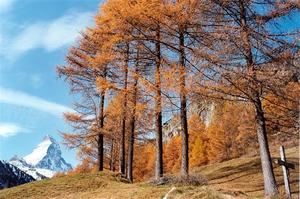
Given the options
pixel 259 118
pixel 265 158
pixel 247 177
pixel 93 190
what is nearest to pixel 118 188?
pixel 93 190

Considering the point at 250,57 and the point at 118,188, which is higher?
the point at 250,57

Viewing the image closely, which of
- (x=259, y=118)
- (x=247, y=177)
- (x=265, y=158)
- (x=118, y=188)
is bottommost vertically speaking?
(x=118, y=188)

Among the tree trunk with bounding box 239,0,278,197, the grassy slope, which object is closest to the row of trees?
the tree trunk with bounding box 239,0,278,197

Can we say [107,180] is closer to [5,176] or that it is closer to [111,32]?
[111,32]

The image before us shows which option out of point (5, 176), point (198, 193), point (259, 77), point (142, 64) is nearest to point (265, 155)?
point (259, 77)

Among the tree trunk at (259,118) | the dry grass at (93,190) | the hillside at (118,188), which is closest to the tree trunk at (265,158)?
the tree trunk at (259,118)

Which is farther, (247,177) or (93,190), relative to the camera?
(247,177)

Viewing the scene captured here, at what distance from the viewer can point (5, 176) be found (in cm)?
19475

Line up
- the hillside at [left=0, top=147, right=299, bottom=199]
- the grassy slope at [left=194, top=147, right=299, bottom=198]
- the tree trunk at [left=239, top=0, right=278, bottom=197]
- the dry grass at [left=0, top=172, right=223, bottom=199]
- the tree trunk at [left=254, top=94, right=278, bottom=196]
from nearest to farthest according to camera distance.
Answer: the hillside at [left=0, top=147, right=299, bottom=199]
the dry grass at [left=0, top=172, right=223, bottom=199]
the tree trunk at [left=239, top=0, right=278, bottom=197]
the tree trunk at [left=254, top=94, right=278, bottom=196]
the grassy slope at [left=194, top=147, right=299, bottom=198]

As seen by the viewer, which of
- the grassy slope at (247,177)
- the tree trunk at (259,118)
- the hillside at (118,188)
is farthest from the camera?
the grassy slope at (247,177)

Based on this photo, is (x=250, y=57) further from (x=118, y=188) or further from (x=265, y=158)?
(x=118, y=188)

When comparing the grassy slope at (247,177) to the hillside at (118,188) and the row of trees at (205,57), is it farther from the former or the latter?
the row of trees at (205,57)

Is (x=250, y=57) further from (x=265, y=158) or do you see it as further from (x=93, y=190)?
(x=93, y=190)

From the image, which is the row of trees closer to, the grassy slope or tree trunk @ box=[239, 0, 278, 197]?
tree trunk @ box=[239, 0, 278, 197]
